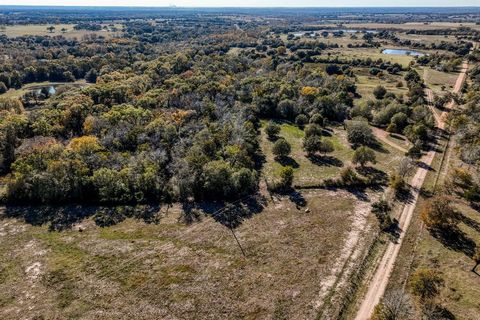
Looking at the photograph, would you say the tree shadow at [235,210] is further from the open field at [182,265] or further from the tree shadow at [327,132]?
the tree shadow at [327,132]

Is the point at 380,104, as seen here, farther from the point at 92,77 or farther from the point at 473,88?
the point at 92,77

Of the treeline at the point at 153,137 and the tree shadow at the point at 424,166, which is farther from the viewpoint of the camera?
the tree shadow at the point at 424,166

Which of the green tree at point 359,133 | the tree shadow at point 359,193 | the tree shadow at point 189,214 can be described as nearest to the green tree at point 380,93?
the green tree at point 359,133

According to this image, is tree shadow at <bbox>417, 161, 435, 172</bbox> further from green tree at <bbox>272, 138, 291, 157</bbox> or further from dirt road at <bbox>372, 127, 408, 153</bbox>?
green tree at <bbox>272, 138, 291, 157</bbox>

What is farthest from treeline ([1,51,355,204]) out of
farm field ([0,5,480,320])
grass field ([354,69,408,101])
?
grass field ([354,69,408,101])

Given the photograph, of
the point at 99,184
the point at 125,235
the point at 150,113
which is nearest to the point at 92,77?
the point at 150,113

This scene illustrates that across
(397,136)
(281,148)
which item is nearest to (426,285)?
(281,148)
